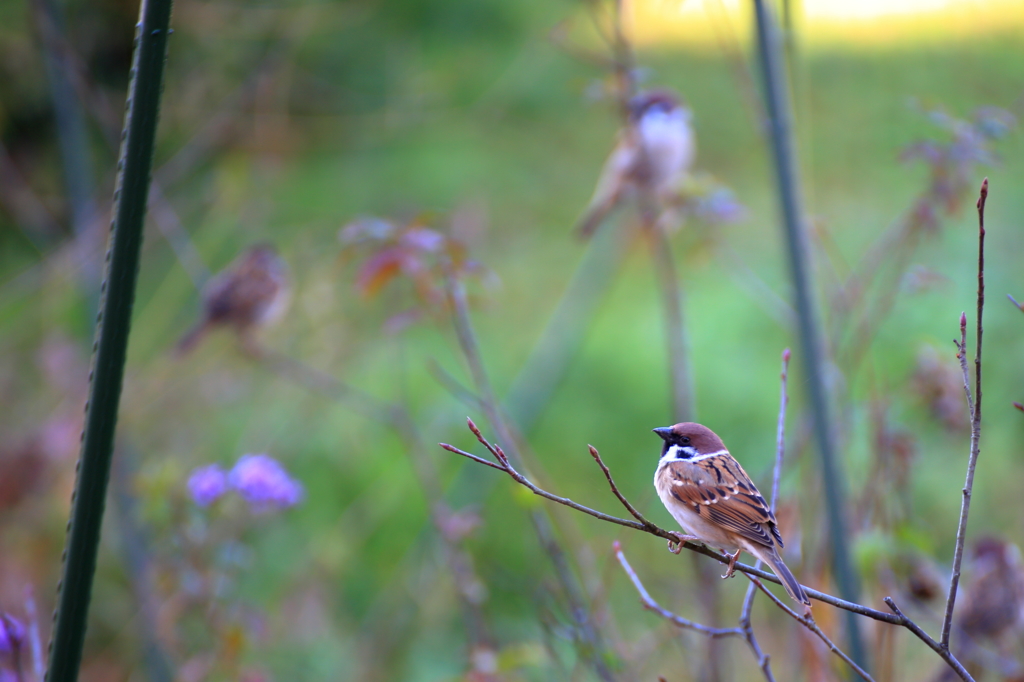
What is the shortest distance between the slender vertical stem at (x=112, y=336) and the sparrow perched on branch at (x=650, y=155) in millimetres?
1537

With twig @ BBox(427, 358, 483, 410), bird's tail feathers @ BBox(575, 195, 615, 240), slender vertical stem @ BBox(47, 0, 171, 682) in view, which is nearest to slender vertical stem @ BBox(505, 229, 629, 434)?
bird's tail feathers @ BBox(575, 195, 615, 240)

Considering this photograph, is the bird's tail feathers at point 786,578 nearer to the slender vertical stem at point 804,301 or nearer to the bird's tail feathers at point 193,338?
the slender vertical stem at point 804,301

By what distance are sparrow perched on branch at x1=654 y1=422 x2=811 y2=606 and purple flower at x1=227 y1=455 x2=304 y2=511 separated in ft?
2.90

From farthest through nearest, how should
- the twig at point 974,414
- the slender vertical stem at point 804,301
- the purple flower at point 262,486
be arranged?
the purple flower at point 262,486, the slender vertical stem at point 804,301, the twig at point 974,414

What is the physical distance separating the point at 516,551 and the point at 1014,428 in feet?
5.80

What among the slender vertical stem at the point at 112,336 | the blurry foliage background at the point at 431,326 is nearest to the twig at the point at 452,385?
the blurry foliage background at the point at 431,326

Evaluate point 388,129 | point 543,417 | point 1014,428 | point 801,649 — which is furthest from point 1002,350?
point 388,129

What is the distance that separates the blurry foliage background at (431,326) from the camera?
183cm

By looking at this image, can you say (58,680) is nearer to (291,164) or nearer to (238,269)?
(238,269)

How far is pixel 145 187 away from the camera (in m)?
0.64

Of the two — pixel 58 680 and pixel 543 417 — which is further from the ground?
pixel 58 680

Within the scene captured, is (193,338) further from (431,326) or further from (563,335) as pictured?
(563,335)

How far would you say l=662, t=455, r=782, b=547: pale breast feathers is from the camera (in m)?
0.79

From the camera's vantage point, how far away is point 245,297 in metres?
2.57
